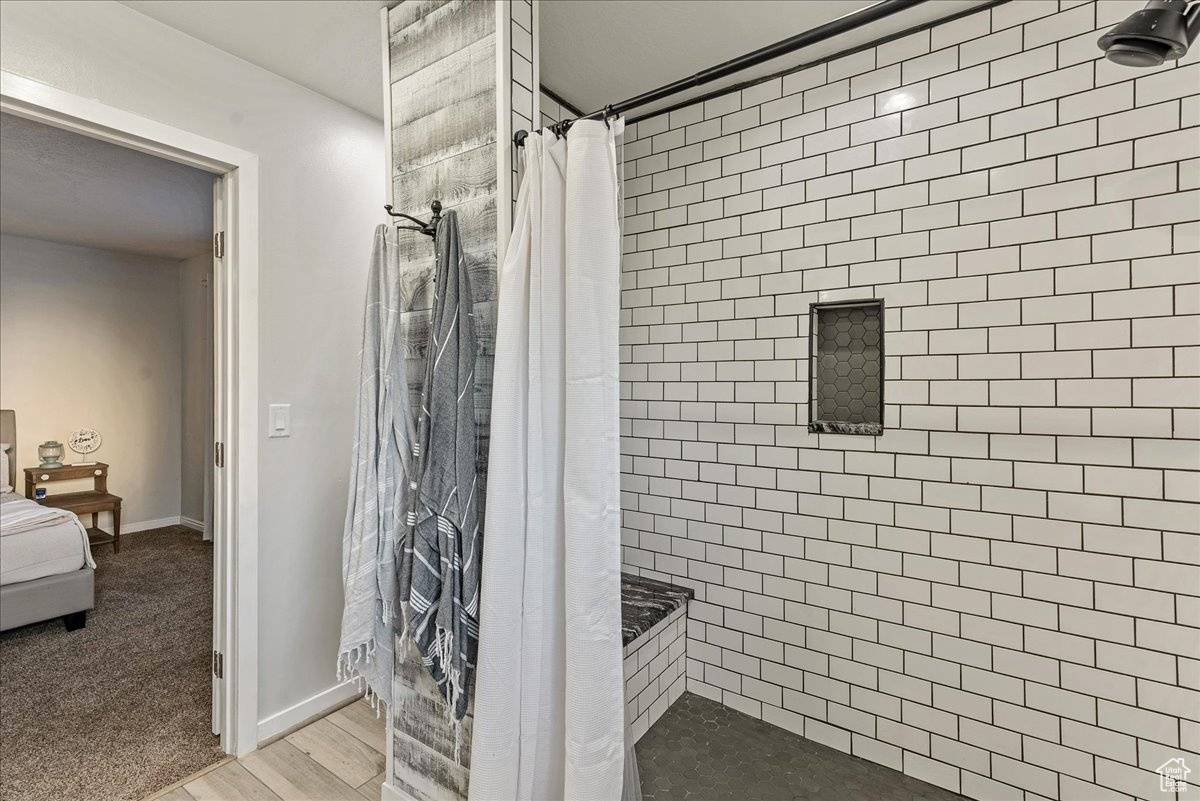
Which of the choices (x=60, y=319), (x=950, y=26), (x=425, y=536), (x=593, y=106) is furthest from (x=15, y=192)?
(x=950, y=26)

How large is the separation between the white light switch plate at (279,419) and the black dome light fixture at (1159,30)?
232cm

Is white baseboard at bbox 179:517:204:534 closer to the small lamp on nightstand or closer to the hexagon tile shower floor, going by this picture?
the small lamp on nightstand

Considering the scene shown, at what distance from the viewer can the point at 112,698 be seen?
2.26 m

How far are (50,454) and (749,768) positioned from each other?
5.51 m

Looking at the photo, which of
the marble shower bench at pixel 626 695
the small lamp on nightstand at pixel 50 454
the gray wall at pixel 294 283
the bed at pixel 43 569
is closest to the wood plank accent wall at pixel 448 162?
the marble shower bench at pixel 626 695

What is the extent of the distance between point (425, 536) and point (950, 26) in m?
2.07

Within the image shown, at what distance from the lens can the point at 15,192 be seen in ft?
11.0

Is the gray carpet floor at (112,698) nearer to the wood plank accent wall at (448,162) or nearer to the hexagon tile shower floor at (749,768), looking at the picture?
the wood plank accent wall at (448,162)

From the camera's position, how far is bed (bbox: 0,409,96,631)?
271 centimetres

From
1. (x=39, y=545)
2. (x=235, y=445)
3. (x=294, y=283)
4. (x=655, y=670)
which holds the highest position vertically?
(x=294, y=283)

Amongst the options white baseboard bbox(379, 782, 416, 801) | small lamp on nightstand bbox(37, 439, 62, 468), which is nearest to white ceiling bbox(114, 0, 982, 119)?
white baseboard bbox(379, 782, 416, 801)

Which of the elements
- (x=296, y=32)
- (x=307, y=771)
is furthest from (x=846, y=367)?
(x=307, y=771)

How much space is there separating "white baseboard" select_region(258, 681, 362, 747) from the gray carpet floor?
154 mm

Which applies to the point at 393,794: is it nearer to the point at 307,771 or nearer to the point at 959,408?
the point at 307,771
